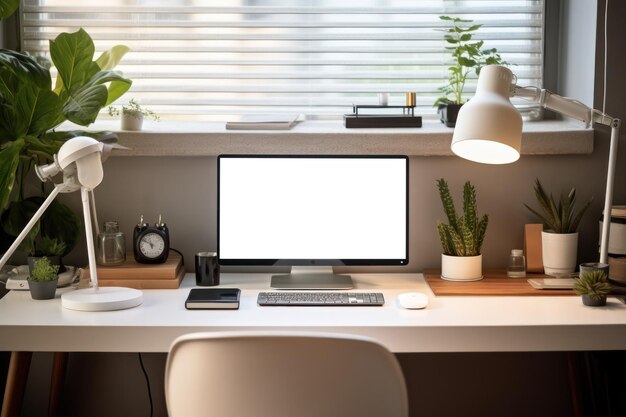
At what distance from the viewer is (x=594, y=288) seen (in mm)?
2330

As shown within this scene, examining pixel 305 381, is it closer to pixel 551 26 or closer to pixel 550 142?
pixel 550 142

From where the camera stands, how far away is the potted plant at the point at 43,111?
2367mm

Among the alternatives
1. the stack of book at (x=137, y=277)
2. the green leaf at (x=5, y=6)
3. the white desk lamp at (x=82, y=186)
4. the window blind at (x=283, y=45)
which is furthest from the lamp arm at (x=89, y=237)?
the window blind at (x=283, y=45)

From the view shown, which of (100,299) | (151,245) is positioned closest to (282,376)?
(100,299)

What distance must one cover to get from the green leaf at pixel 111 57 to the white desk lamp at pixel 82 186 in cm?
55

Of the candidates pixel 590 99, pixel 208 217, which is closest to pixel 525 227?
pixel 590 99

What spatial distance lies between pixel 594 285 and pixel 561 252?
0.97 ft

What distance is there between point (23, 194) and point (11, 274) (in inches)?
11.6

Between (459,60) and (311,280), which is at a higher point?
(459,60)

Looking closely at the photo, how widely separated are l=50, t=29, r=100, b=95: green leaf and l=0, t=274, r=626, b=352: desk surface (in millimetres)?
678

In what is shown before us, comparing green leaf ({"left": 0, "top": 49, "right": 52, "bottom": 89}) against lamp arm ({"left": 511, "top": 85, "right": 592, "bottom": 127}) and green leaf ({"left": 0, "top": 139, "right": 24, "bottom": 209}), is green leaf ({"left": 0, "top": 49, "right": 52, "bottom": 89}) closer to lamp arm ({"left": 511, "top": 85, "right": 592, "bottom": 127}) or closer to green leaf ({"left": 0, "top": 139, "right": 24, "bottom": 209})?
green leaf ({"left": 0, "top": 139, "right": 24, "bottom": 209})

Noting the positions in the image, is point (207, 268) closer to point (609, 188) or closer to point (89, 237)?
point (89, 237)

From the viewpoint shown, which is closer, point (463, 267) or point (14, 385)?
point (14, 385)

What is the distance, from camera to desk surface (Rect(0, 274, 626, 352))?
2.17 metres
